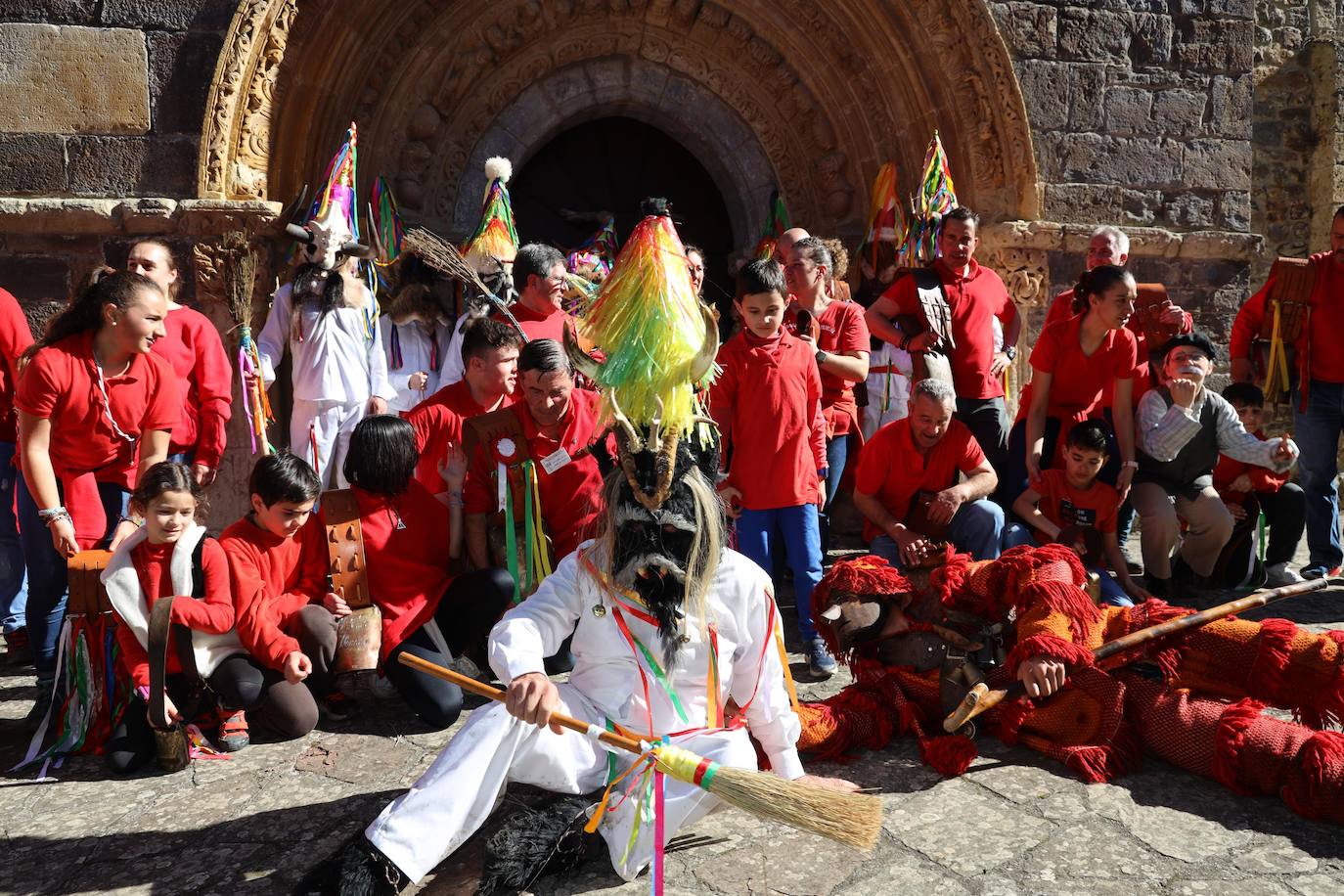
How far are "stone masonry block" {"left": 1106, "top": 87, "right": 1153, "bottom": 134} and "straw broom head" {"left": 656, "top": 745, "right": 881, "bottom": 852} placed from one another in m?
5.75

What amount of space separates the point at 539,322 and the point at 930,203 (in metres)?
2.81

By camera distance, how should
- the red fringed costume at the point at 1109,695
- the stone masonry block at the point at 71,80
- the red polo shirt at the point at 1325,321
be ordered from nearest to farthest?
the red fringed costume at the point at 1109,695 → the red polo shirt at the point at 1325,321 → the stone masonry block at the point at 71,80

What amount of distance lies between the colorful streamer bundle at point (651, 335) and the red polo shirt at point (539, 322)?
82.9 inches

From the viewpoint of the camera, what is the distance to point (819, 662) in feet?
13.3

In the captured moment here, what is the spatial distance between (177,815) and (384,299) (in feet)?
11.3

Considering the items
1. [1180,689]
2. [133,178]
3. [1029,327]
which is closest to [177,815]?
[1180,689]

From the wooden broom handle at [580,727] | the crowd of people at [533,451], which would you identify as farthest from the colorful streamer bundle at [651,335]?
the wooden broom handle at [580,727]

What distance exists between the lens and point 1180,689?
10.8 feet

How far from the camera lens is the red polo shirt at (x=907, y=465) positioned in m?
4.44

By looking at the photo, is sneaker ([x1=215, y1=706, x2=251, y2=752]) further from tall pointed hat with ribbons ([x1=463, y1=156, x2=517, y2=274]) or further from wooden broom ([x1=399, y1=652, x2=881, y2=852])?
tall pointed hat with ribbons ([x1=463, y1=156, x2=517, y2=274])

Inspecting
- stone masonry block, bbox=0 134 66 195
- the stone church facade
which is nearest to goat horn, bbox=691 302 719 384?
the stone church facade

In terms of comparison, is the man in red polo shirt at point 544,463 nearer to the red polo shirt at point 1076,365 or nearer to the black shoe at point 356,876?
the black shoe at point 356,876

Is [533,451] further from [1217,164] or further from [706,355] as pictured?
[1217,164]

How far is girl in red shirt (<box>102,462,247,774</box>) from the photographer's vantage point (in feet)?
11.0
